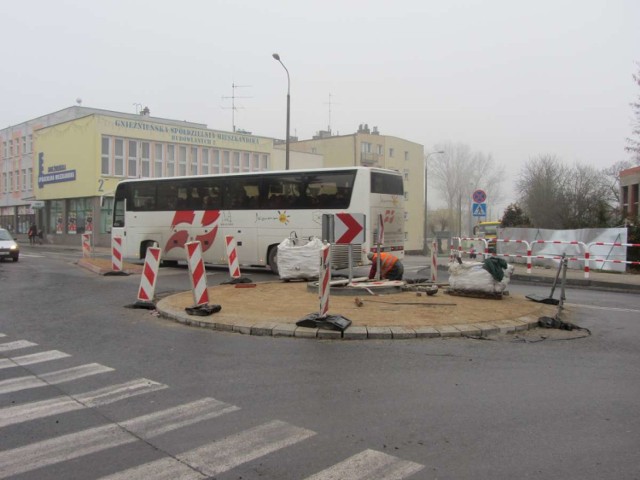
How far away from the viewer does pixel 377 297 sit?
1059 cm

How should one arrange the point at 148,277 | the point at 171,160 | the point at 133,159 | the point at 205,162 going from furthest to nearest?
the point at 205,162
the point at 171,160
the point at 133,159
the point at 148,277

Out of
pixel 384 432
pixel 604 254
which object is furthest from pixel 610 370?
pixel 604 254

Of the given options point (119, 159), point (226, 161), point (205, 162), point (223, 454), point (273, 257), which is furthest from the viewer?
point (226, 161)

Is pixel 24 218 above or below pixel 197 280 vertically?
above

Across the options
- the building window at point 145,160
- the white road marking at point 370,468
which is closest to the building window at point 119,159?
the building window at point 145,160

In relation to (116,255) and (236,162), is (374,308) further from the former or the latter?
(236,162)

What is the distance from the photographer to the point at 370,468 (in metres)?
3.55

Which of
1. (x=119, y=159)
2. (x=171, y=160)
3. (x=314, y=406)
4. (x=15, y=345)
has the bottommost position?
(x=15, y=345)

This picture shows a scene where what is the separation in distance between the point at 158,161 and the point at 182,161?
2.09m

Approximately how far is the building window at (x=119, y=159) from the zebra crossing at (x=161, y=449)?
37.7 metres

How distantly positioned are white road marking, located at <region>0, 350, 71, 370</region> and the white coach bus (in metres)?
9.31

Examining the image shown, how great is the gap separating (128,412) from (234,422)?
1.01 meters

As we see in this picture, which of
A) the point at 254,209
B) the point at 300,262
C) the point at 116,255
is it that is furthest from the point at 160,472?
the point at 254,209

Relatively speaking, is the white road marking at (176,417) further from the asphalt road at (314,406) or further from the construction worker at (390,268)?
the construction worker at (390,268)
